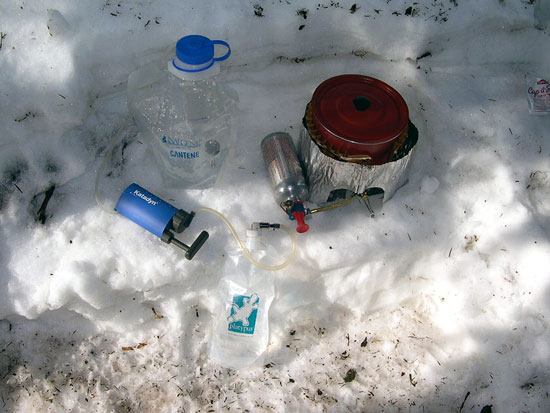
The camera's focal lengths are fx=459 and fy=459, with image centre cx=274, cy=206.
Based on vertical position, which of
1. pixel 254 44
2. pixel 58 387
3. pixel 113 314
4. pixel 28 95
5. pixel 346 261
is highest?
pixel 254 44

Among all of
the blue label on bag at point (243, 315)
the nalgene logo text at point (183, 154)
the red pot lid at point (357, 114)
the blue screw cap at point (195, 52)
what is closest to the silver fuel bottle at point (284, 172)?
the red pot lid at point (357, 114)

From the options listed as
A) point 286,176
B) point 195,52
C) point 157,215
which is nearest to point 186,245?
point 157,215

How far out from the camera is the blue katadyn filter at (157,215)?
1.90 meters

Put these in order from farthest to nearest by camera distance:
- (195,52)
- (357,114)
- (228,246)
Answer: (228,246), (357,114), (195,52)

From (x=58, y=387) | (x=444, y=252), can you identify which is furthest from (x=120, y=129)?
(x=444, y=252)

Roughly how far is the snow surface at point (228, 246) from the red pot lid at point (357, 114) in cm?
37

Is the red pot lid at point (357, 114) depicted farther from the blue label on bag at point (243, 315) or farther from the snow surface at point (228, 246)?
the blue label on bag at point (243, 315)

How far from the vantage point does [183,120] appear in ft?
6.55

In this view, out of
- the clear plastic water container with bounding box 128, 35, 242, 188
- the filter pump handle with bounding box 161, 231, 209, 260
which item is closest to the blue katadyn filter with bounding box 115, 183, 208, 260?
the filter pump handle with bounding box 161, 231, 209, 260

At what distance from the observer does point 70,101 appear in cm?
206

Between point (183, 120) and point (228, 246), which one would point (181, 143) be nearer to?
point (183, 120)

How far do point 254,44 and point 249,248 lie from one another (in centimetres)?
101

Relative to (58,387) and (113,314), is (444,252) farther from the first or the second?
(58,387)

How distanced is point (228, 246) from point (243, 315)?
0.98ft
